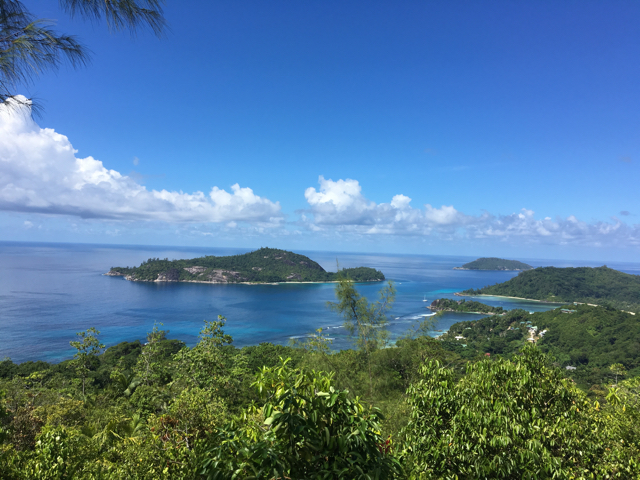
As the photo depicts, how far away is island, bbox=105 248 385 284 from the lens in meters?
75.1

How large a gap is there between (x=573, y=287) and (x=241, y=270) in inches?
3023

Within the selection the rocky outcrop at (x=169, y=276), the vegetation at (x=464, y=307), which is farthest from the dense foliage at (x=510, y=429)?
the rocky outcrop at (x=169, y=276)

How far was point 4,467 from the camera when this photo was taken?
2.65 metres

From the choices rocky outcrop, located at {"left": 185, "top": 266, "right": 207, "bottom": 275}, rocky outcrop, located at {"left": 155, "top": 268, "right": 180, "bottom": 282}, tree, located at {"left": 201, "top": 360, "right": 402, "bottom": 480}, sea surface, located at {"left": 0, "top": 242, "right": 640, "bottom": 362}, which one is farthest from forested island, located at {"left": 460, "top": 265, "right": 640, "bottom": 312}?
tree, located at {"left": 201, "top": 360, "right": 402, "bottom": 480}

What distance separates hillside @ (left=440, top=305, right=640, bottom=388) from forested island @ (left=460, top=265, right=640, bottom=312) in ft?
91.1

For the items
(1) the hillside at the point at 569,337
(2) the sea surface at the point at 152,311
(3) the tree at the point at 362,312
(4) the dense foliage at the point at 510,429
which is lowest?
(1) the hillside at the point at 569,337

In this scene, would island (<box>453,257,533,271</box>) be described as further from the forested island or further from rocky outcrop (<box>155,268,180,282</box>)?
rocky outcrop (<box>155,268,180,282</box>)

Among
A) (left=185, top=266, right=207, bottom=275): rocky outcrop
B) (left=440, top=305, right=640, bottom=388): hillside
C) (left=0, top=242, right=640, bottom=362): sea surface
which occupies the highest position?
(left=185, top=266, right=207, bottom=275): rocky outcrop

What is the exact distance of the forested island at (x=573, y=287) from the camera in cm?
7018

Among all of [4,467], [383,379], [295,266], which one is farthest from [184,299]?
[4,467]

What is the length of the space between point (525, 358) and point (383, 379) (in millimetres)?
11640

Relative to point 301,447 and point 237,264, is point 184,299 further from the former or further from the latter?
point 301,447

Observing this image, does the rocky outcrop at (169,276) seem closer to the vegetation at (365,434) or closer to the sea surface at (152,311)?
the sea surface at (152,311)

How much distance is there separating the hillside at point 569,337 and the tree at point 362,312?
61.6ft
